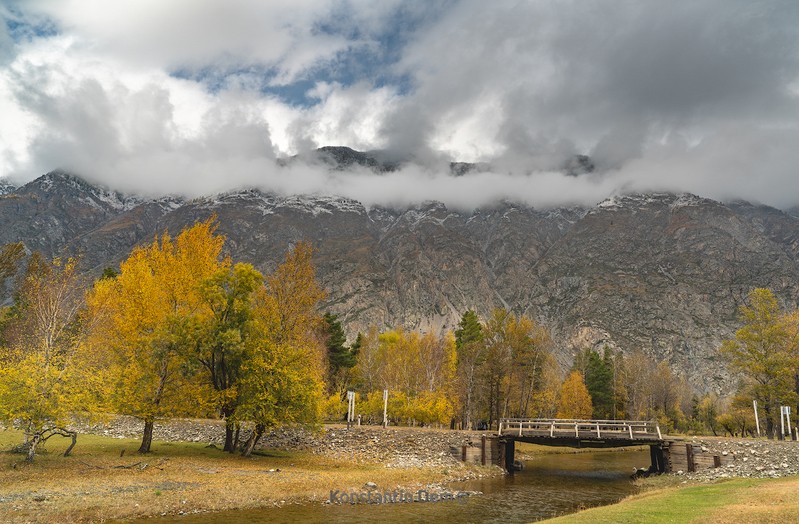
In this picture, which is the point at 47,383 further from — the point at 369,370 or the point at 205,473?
the point at 369,370

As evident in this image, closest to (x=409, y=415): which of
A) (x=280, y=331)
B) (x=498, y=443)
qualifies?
(x=498, y=443)

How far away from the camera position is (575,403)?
94.2 meters

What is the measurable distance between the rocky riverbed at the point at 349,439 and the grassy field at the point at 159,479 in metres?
3.51

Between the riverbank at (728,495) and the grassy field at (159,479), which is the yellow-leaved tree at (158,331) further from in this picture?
the riverbank at (728,495)

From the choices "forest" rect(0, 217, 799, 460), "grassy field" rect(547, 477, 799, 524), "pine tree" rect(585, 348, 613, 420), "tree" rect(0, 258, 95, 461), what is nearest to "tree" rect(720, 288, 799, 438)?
"forest" rect(0, 217, 799, 460)

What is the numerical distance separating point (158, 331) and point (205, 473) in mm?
9982

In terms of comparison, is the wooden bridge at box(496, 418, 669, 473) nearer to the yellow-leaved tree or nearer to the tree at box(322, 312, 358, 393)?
the yellow-leaved tree

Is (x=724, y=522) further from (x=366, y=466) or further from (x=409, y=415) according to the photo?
(x=409, y=415)

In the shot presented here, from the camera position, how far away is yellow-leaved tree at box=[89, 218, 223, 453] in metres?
33.3

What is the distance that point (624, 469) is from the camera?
56.0m

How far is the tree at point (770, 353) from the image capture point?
5344 centimetres

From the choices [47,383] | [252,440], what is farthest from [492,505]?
[47,383]

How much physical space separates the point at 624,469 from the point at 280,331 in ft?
141

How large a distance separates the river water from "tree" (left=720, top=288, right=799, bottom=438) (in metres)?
19.2
